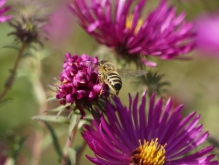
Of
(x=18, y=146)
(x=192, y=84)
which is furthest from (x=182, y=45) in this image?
(x=192, y=84)

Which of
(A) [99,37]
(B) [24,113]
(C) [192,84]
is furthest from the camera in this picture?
(C) [192,84]

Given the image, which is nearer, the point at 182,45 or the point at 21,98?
the point at 182,45

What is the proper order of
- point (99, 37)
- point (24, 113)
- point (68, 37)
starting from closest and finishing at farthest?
point (99, 37)
point (24, 113)
point (68, 37)

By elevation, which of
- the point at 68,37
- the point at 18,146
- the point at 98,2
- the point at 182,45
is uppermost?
the point at 68,37

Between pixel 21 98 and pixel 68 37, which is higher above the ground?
pixel 68 37

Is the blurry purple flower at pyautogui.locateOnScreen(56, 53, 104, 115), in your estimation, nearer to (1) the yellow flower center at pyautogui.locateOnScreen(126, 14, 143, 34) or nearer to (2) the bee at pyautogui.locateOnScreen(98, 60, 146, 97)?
(2) the bee at pyautogui.locateOnScreen(98, 60, 146, 97)

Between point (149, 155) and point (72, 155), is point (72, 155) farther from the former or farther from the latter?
point (149, 155)

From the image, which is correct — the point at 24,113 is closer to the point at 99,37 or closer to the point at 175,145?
the point at 99,37
